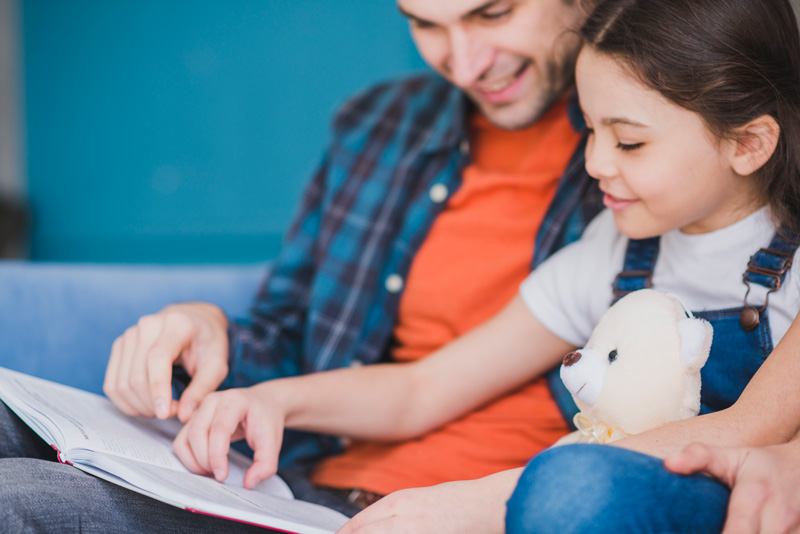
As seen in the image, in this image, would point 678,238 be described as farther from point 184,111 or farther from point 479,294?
point 184,111

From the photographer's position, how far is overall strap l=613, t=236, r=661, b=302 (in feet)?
→ 2.49

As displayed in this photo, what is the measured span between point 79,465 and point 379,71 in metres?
1.68

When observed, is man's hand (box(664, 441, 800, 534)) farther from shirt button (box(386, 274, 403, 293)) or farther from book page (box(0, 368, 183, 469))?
shirt button (box(386, 274, 403, 293))

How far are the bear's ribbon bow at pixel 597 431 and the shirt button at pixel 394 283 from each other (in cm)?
42

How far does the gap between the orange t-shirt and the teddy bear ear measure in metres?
0.31

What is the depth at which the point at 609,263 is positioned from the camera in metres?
0.80

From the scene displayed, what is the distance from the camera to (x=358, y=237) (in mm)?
1133

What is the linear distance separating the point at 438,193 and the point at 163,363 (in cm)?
48

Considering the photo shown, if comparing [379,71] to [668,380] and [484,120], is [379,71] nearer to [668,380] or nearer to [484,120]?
[484,120]

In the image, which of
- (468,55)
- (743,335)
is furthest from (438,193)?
(743,335)

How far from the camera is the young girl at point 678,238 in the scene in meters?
0.58

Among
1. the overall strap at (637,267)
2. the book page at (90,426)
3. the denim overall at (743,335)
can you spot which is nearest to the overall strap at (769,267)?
the denim overall at (743,335)

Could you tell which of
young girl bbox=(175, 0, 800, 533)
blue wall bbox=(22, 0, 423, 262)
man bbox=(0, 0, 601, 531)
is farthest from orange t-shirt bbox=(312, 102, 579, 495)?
blue wall bbox=(22, 0, 423, 262)

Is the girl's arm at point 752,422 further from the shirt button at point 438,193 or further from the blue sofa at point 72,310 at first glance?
A: the blue sofa at point 72,310
